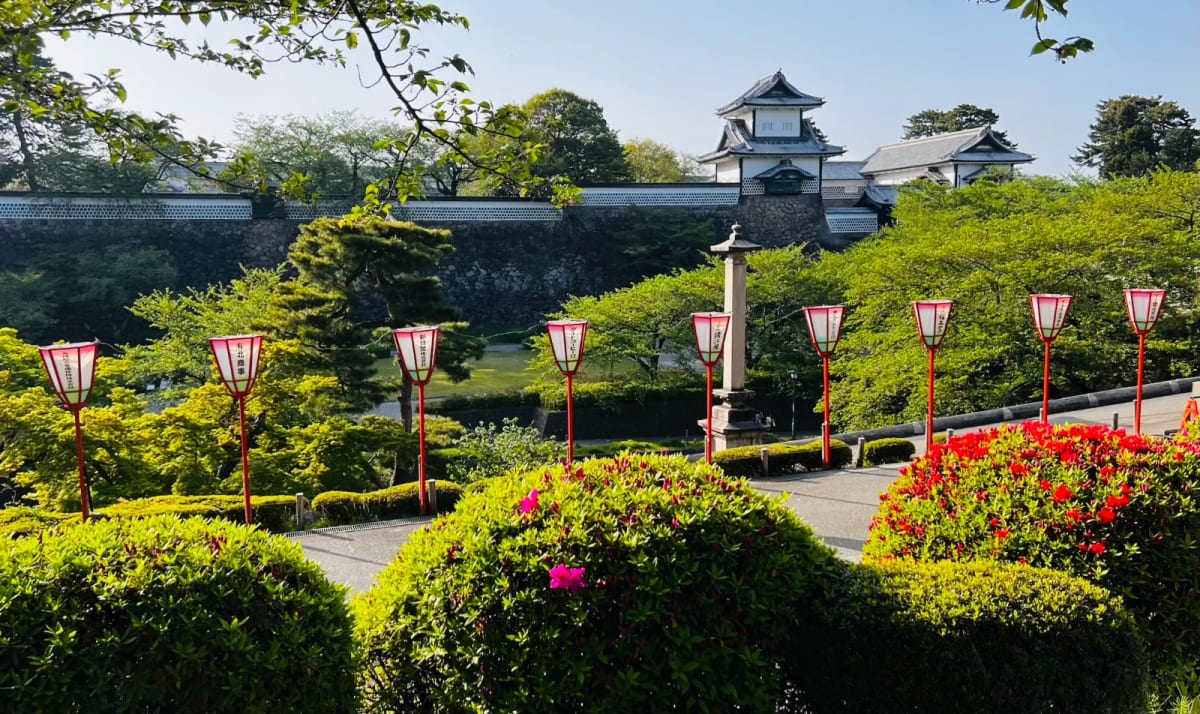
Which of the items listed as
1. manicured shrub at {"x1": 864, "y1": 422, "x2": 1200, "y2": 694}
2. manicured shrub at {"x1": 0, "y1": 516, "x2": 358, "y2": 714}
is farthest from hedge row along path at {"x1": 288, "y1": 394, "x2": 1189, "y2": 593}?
manicured shrub at {"x1": 0, "y1": 516, "x2": 358, "y2": 714}

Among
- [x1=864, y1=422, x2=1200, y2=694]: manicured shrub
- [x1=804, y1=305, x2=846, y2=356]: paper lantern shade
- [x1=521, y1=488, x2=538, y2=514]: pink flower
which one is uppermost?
[x1=804, y1=305, x2=846, y2=356]: paper lantern shade

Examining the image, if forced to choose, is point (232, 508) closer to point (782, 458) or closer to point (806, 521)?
point (806, 521)

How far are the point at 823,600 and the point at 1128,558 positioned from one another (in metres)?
1.23

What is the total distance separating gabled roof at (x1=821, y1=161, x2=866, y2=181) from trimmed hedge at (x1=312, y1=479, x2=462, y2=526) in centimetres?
3106

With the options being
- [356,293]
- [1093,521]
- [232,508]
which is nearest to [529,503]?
[1093,521]

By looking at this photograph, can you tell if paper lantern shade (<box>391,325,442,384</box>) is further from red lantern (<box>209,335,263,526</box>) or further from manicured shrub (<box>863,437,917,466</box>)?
manicured shrub (<box>863,437,917,466</box>)

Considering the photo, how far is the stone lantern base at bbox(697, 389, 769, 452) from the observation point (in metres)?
9.68

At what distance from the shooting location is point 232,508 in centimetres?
706

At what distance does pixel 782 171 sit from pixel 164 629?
26.8 meters

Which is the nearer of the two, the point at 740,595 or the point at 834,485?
the point at 740,595

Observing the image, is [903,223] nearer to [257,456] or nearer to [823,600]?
[257,456]

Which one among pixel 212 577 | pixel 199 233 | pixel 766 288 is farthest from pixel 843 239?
pixel 212 577

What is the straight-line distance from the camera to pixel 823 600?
2.67 meters

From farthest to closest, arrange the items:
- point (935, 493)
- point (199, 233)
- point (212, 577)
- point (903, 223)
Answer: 1. point (199, 233)
2. point (903, 223)
3. point (935, 493)
4. point (212, 577)
